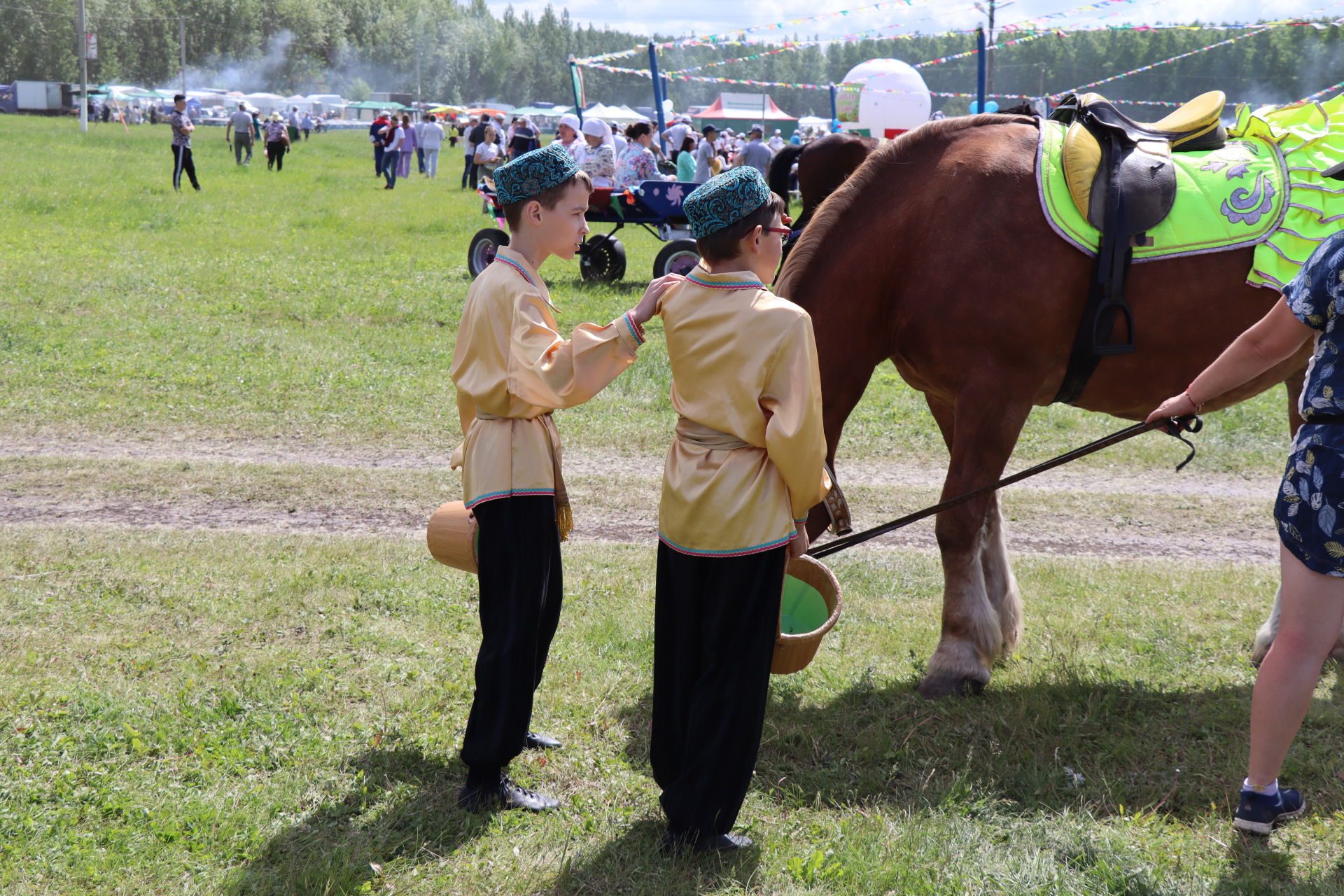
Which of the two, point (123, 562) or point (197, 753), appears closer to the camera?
point (197, 753)

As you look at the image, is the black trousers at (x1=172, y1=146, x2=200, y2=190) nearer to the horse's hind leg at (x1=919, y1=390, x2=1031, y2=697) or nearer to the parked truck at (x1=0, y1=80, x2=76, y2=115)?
the horse's hind leg at (x1=919, y1=390, x2=1031, y2=697)

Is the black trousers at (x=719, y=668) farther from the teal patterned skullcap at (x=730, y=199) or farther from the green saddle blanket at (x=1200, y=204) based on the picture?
the green saddle blanket at (x=1200, y=204)

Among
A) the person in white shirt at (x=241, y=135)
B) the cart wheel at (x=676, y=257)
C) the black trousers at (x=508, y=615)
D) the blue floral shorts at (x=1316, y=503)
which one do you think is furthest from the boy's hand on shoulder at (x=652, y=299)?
the person in white shirt at (x=241, y=135)

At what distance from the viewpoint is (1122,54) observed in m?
70.8

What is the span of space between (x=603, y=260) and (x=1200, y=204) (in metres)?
10.0

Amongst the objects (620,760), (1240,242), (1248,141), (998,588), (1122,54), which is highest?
(1122,54)

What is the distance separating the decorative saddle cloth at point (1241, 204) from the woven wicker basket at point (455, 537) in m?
2.44

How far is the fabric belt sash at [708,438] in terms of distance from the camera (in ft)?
9.27

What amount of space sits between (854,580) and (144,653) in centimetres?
331

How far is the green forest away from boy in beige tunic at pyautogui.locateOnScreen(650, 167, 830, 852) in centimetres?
4378

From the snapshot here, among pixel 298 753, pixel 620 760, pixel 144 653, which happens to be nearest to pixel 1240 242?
pixel 620 760

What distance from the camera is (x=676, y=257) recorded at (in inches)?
485

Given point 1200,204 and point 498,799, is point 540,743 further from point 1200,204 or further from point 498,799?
point 1200,204

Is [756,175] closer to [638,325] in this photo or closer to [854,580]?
[638,325]
